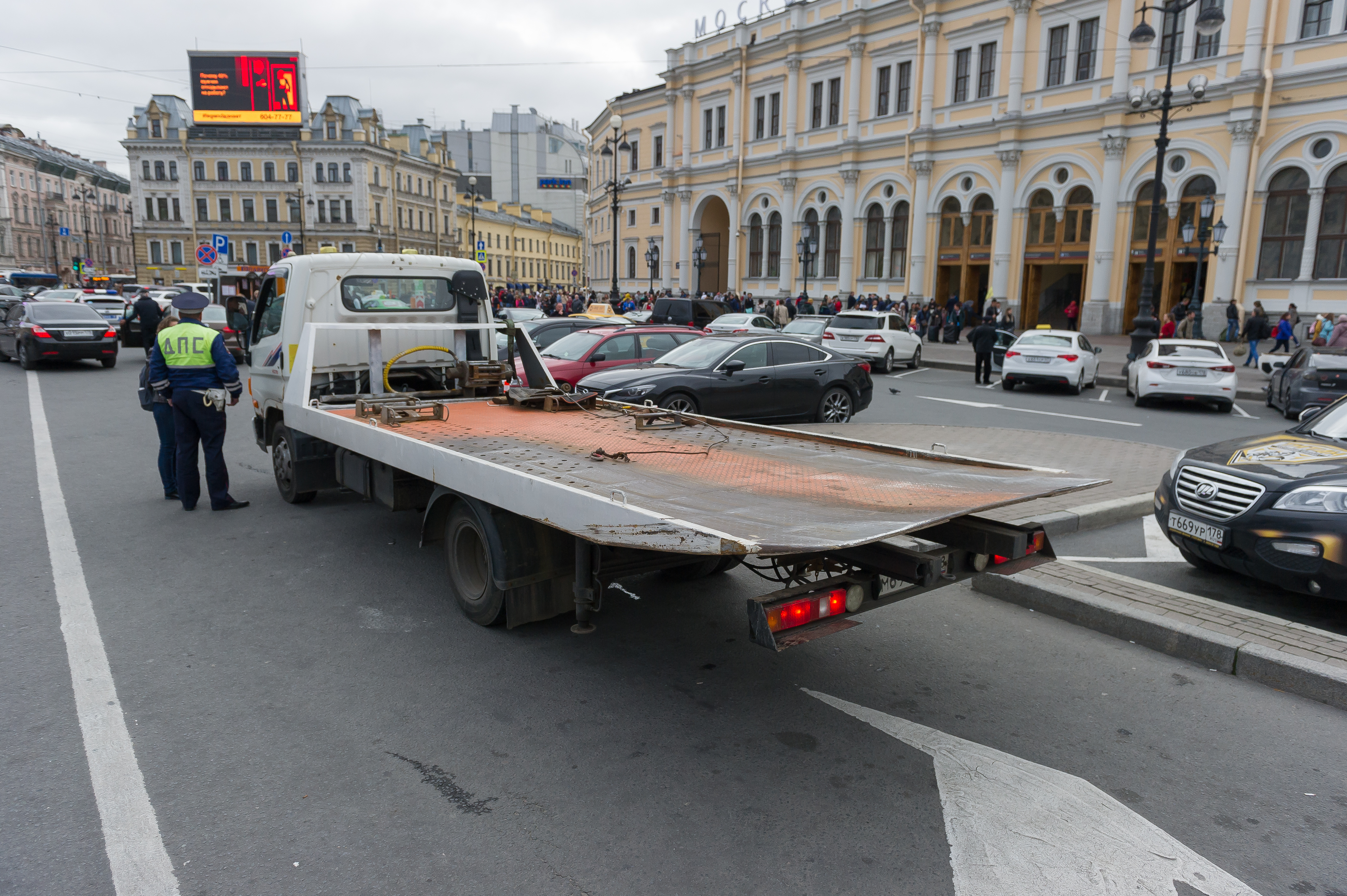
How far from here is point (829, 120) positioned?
42.2m

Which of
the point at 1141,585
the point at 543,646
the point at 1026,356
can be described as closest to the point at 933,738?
the point at 543,646

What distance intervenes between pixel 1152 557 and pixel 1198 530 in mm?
1040

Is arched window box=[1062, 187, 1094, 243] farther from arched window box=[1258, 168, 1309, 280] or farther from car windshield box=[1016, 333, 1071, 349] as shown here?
car windshield box=[1016, 333, 1071, 349]

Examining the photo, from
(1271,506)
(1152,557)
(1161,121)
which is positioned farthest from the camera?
(1161,121)

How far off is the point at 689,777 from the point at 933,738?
1.16 metres

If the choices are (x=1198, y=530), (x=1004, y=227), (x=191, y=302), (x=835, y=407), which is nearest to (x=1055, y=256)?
(x=1004, y=227)

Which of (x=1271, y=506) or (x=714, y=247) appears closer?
(x=1271, y=506)

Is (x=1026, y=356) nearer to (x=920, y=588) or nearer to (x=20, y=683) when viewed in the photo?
(x=920, y=588)

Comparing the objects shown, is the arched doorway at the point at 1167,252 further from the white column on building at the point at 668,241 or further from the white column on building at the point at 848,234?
the white column on building at the point at 668,241

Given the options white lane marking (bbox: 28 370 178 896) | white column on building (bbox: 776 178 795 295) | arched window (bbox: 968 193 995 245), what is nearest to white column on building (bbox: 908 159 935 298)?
arched window (bbox: 968 193 995 245)

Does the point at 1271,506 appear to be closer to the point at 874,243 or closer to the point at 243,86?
the point at 874,243

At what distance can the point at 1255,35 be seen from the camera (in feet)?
90.1

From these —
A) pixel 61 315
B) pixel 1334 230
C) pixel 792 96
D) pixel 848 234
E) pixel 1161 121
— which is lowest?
pixel 61 315

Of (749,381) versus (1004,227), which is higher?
(1004,227)
